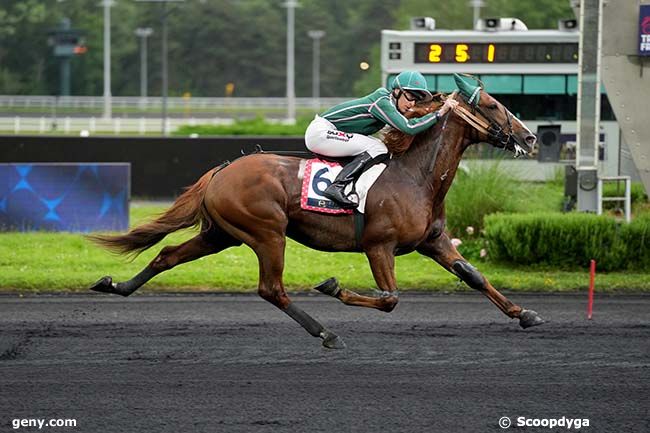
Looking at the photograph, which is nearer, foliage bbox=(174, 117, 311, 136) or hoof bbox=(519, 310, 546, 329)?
hoof bbox=(519, 310, 546, 329)

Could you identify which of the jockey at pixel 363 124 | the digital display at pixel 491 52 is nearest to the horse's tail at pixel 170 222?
the jockey at pixel 363 124

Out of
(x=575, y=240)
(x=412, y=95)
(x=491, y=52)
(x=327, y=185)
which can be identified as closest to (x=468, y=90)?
(x=412, y=95)

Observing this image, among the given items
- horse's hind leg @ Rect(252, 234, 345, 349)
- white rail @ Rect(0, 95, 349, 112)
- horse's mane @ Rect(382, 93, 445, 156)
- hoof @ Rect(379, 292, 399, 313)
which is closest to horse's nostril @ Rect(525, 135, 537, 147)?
Result: horse's mane @ Rect(382, 93, 445, 156)

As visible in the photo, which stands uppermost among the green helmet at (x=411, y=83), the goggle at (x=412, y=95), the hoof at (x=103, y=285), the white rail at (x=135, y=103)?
the green helmet at (x=411, y=83)

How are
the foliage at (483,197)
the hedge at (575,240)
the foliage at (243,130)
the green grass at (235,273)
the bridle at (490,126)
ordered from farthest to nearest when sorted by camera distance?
1. the foliage at (243,130)
2. the foliage at (483,197)
3. the hedge at (575,240)
4. the green grass at (235,273)
5. the bridle at (490,126)

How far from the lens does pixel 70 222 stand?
15.7 m

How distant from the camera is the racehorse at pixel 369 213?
817 centimetres

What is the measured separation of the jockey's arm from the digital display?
13683 mm

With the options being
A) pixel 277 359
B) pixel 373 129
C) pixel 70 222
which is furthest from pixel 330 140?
pixel 70 222

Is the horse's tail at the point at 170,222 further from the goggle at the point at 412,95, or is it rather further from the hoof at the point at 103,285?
the goggle at the point at 412,95

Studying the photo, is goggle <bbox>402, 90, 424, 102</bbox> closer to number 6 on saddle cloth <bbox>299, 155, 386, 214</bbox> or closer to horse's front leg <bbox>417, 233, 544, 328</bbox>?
number 6 on saddle cloth <bbox>299, 155, 386, 214</bbox>

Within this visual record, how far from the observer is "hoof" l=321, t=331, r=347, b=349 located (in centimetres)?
825

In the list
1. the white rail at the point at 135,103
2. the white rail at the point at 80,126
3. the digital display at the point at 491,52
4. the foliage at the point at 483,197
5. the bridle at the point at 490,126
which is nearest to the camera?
the bridle at the point at 490,126

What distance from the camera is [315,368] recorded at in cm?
780
